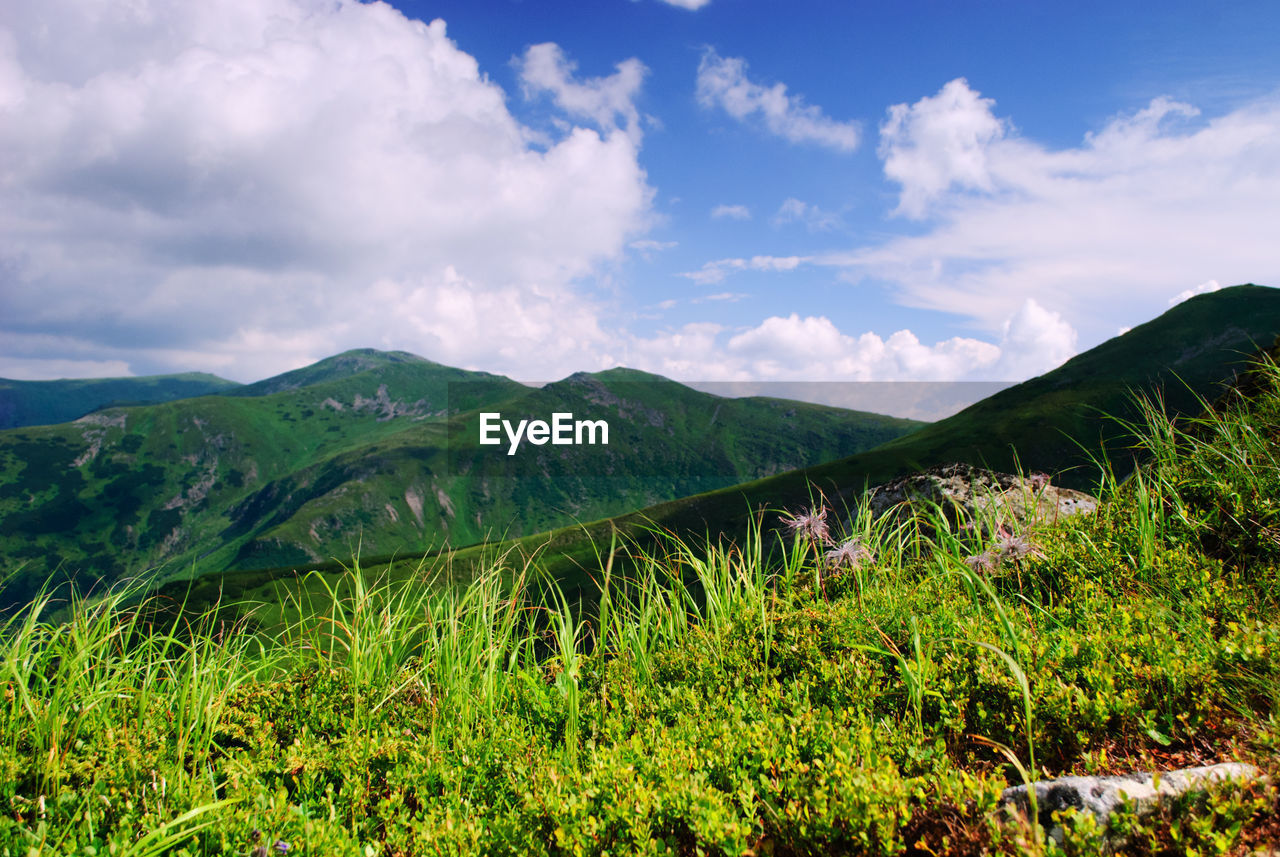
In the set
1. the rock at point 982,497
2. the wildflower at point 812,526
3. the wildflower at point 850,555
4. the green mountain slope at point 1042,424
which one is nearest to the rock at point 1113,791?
the rock at point 982,497

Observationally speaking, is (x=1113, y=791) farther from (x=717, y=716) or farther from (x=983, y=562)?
(x=983, y=562)

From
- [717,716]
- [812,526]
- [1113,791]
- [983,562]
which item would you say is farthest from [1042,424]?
[1113,791]

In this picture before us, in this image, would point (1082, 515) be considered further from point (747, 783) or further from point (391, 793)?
point (391, 793)

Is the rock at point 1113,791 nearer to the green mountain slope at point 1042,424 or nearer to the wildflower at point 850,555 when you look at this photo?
the wildflower at point 850,555

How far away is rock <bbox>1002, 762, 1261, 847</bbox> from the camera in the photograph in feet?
10.0

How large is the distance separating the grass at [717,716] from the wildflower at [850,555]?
1.23 ft

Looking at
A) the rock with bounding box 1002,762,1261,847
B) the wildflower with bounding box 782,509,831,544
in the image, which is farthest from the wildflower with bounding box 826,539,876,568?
the rock with bounding box 1002,762,1261,847

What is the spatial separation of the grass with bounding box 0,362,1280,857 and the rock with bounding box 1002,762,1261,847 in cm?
10

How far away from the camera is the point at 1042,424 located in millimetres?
155750

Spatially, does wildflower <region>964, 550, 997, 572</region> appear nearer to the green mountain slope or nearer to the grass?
the grass

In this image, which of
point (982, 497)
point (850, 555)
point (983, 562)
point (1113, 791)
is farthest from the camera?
point (982, 497)

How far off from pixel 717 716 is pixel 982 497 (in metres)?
9.59

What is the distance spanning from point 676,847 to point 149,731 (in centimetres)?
413

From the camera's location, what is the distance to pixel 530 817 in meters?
3.61
